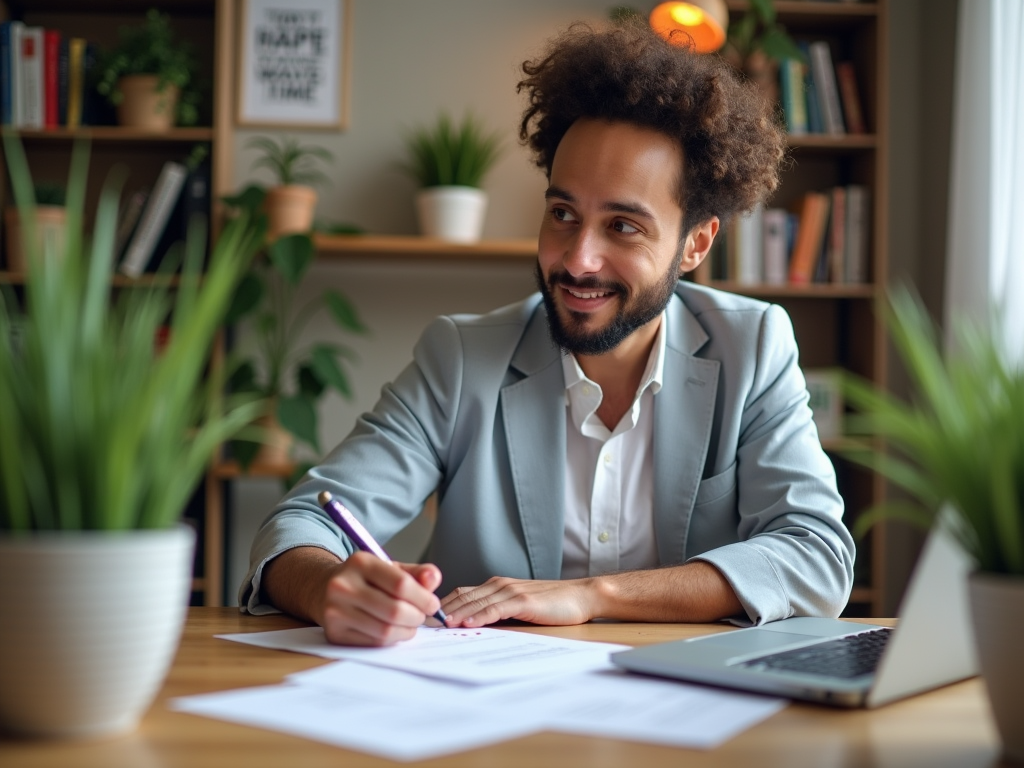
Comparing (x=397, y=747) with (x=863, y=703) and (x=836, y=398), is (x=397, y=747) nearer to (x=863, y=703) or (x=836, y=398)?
(x=863, y=703)

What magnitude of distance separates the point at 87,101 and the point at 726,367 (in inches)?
100.0

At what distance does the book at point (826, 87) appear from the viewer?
343cm

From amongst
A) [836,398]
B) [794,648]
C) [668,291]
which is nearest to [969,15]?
[836,398]

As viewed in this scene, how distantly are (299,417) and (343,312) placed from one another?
360 mm

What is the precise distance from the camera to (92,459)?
64cm

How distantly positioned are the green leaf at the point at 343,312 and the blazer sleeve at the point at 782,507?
1722 mm

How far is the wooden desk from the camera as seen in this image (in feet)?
2.17

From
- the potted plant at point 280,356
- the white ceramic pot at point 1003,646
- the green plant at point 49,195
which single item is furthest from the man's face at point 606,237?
the green plant at point 49,195


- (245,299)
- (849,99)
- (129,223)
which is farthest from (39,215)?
(849,99)

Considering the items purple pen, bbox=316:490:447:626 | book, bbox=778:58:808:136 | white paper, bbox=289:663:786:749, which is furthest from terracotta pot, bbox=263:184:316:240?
white paper, bbox=289:663:786:749

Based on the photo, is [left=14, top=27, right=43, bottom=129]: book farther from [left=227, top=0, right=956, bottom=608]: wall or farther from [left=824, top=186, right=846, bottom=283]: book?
[left=824, top=186, right=846, bottom=283]: book

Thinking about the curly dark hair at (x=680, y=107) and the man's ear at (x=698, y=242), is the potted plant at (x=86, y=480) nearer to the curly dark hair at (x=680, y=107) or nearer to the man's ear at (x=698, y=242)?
the curly dark hair at (x=680, y=107)

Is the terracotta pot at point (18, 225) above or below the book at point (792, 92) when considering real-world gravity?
below

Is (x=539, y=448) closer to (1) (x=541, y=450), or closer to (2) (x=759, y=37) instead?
(1) (x=541, y=450)
